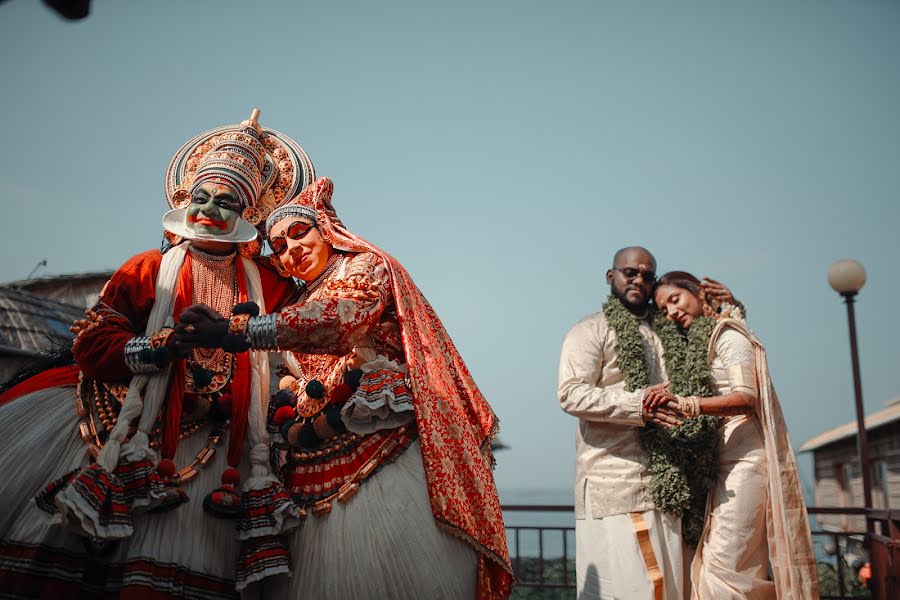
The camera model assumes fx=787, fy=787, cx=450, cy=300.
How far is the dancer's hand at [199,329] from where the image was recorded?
2984 mm

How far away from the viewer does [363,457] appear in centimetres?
305

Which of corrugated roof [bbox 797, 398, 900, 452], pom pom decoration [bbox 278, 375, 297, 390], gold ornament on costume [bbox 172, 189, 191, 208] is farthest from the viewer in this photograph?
corrugated roof [bbox 797, 398, 900, 452]

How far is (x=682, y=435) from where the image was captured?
4914 millimetres

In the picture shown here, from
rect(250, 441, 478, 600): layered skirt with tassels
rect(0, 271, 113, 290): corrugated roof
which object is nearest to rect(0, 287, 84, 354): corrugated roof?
rect(0, 271, 113, 290): corrugated roof

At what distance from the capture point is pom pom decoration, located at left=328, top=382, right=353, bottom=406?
3.13m

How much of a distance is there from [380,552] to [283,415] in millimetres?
793

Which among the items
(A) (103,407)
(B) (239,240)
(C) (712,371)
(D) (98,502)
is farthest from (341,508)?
(C) (712,371)

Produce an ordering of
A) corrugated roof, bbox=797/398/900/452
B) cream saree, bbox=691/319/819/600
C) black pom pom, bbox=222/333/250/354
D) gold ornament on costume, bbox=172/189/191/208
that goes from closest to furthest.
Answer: black pom pom, bbox=222/333/250/354
gold ornament on costume, bbox=172/189/191/208
cream saree, bbox=691/319/819/600
corrugated roof, bbox=797/398/900/452

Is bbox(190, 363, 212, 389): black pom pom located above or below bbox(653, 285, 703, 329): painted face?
below

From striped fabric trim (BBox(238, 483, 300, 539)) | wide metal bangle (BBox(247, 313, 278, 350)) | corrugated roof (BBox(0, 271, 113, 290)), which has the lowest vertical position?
striped fabric trim (BBox(238, 483, 300, 539))

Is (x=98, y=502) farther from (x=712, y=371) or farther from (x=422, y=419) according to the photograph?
(x=712, y=371)

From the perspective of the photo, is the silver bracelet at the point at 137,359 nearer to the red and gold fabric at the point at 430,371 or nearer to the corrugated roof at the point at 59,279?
the red and gold fabric at the point at 430,371

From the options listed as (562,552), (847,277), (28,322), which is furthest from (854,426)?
(28,322)

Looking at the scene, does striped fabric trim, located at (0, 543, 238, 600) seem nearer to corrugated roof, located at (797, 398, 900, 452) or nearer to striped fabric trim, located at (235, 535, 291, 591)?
striped fabric trim, located at (235, 535, 291, 591)
